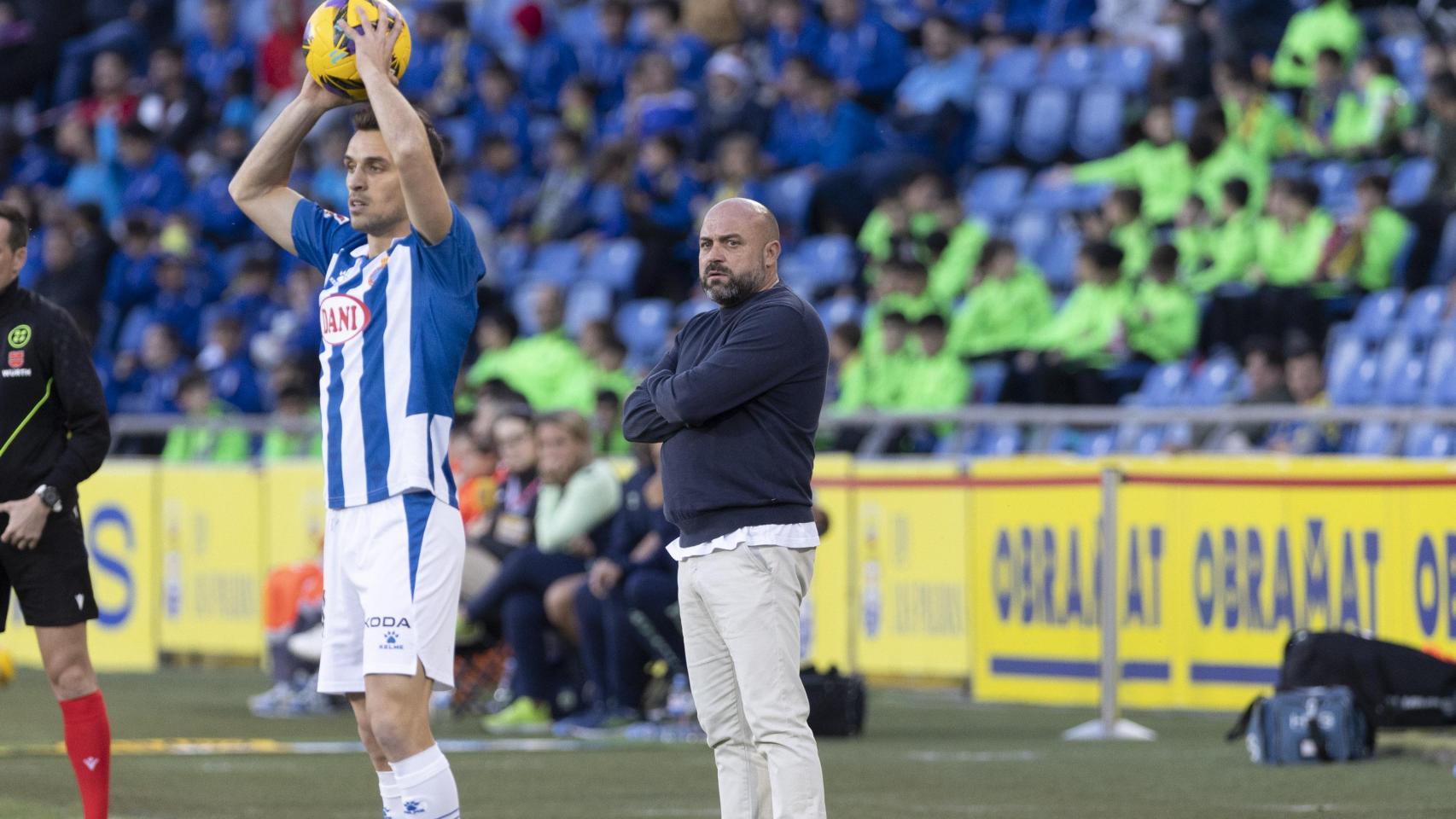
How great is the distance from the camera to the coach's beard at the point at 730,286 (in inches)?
280

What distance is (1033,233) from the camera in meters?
19.2

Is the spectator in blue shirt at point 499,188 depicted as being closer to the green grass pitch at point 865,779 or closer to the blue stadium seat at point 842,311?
the blue stadium seat at point 842,311

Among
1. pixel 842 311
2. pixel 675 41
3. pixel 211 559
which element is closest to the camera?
pixel 211 559

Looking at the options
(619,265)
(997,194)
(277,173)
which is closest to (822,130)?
(997,194)

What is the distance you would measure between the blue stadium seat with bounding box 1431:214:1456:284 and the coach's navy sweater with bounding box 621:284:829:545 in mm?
10031

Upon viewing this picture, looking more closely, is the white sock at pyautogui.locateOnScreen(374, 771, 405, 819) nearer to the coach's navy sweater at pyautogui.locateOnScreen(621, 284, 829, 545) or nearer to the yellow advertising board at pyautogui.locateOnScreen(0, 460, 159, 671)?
the coach's navy sweater at pyautogui.locateOnScreen(621, 284, 829, 545)

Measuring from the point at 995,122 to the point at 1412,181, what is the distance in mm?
4559

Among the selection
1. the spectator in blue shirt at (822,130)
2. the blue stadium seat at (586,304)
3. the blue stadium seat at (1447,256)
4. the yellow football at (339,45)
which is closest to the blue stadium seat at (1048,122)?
the spectator in blue shirt at (822,130)

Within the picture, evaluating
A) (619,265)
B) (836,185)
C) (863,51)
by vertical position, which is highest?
(863,51)

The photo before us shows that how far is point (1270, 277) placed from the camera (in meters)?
16.7

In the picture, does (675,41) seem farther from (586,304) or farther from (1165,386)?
(1165,386)

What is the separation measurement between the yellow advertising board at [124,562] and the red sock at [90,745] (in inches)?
369

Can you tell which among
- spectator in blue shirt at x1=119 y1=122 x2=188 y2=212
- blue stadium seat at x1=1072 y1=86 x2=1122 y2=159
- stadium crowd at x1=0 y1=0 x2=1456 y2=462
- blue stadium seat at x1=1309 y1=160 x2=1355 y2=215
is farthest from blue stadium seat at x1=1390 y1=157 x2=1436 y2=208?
spectator in blue shirt at x1=119 y1=122 x2=188 y2=212

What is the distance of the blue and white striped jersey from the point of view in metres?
6.64
